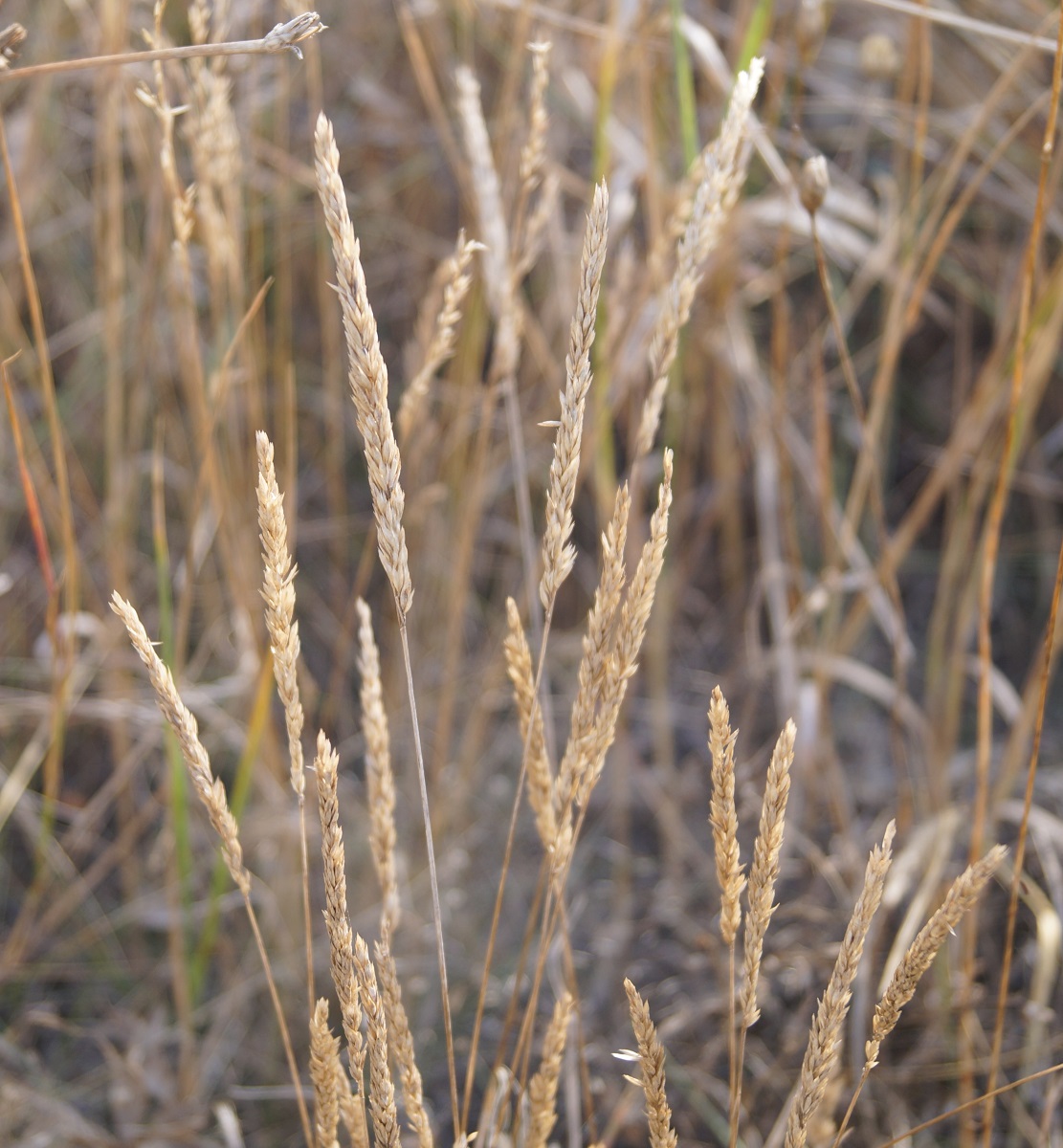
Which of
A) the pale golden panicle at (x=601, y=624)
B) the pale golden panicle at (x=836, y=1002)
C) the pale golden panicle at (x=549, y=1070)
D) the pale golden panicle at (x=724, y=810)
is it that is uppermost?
the pale golden panicle at (x=601, y=624)

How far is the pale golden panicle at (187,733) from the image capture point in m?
0.59

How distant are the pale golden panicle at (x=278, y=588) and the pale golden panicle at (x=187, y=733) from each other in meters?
0.05

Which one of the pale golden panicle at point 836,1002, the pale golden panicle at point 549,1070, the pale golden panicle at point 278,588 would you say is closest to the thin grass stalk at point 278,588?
the pale golden panicle at point 278,588

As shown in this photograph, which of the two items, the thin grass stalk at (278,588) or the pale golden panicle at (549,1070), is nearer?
the thin grass stalk at (278,588)

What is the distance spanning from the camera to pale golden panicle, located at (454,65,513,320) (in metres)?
0.99

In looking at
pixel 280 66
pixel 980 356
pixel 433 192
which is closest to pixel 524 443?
pixel 433 192

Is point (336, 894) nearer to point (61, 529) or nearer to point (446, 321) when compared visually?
point (446, 321)

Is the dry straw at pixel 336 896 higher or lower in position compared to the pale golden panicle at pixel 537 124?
lower

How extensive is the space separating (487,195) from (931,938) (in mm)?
774

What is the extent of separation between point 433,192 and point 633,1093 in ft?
5.06

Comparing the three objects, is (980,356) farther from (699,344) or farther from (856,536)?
(699,344)

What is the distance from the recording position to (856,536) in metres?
1.77

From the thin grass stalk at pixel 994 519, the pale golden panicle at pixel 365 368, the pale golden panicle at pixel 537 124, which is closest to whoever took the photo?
the pale golden panicle at pixel 365 368

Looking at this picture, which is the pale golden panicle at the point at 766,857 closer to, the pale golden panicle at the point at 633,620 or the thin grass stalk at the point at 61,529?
the pale golden panicle at the point at 633,620
